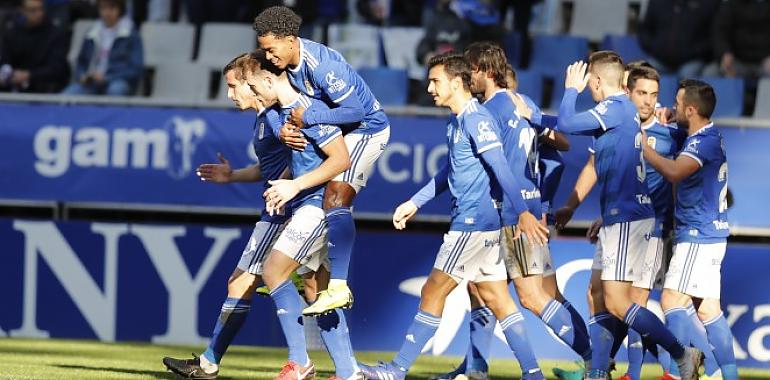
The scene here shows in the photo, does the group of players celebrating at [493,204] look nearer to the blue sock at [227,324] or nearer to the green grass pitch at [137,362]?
the blue sock at [227,324]

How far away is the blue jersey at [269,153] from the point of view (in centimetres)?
877

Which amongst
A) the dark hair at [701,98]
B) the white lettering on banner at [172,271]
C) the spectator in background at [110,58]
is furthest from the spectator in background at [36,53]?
the dark hair at [701,98]

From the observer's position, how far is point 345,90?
27.1ft

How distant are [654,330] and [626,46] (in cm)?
637

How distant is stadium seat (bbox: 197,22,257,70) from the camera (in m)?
15.0

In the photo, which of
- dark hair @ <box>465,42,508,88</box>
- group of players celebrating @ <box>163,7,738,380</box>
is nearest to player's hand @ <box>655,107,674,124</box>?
group of players celebrating @ <box>163,7,738,380</box>

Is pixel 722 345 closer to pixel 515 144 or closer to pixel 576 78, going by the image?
pixel 515 144

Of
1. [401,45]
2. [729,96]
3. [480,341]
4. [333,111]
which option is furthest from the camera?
[401,45]

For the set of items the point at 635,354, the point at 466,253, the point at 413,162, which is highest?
the point at 466,253

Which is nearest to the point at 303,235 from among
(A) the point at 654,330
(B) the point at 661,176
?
(A) the point at 654,330

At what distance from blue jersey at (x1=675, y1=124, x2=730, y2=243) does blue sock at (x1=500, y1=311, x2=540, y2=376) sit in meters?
1.32

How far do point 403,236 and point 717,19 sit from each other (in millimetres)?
4134

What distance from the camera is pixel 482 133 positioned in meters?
8.37

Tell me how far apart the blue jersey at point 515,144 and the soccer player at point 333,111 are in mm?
975
